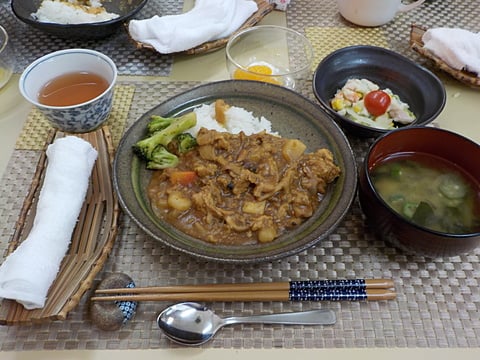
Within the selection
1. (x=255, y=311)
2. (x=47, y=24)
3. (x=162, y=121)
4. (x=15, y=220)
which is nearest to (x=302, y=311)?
(x=255, y=311)

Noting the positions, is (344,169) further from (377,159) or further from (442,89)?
(442,89)

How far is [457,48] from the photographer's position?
2.56m

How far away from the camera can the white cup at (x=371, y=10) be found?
297 cm

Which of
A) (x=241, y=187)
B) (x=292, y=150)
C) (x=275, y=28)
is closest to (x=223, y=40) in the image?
(x=275, y=28)

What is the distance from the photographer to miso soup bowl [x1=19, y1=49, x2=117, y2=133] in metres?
2.11

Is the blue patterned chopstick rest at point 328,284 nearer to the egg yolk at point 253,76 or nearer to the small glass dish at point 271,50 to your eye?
the egg yolk at point 253,76

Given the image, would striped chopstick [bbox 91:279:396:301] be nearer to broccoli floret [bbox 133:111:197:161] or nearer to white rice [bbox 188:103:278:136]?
broccoli floret [bbox 133:111:197:161]

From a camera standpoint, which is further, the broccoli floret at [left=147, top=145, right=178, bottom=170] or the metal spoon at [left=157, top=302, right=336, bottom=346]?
the broccoli floret at [left=147, top=145, right=178, bottom=170]

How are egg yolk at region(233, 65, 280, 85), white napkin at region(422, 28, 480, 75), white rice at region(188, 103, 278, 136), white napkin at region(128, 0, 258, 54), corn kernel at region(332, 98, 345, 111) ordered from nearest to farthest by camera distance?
white rice at region(188, 103, 278, 136) < corn kernel at region(332, 98, 345, 111) < egg yolk at region(233, 65, 280, 85) < white napkin at region(422, 28, 480, 75) < white napkin at region(128, 0, 258, 54)

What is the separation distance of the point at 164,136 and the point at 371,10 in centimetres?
193

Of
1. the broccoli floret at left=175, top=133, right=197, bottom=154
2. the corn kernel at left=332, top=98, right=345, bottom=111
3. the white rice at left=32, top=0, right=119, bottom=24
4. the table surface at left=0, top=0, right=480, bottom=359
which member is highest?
the white rice at left=32, top=0, right=119, bottom=24

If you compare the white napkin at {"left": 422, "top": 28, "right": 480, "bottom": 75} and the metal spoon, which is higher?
the white napkin at {"left": 422, "top": 28, "right": 480, "bottom": 75}

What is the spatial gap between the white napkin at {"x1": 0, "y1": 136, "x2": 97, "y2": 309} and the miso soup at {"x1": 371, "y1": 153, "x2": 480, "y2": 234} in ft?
4.20

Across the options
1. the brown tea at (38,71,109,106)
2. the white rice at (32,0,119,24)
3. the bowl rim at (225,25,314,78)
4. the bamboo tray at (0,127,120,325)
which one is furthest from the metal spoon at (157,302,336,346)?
the white rice at (32,0,119,24)
